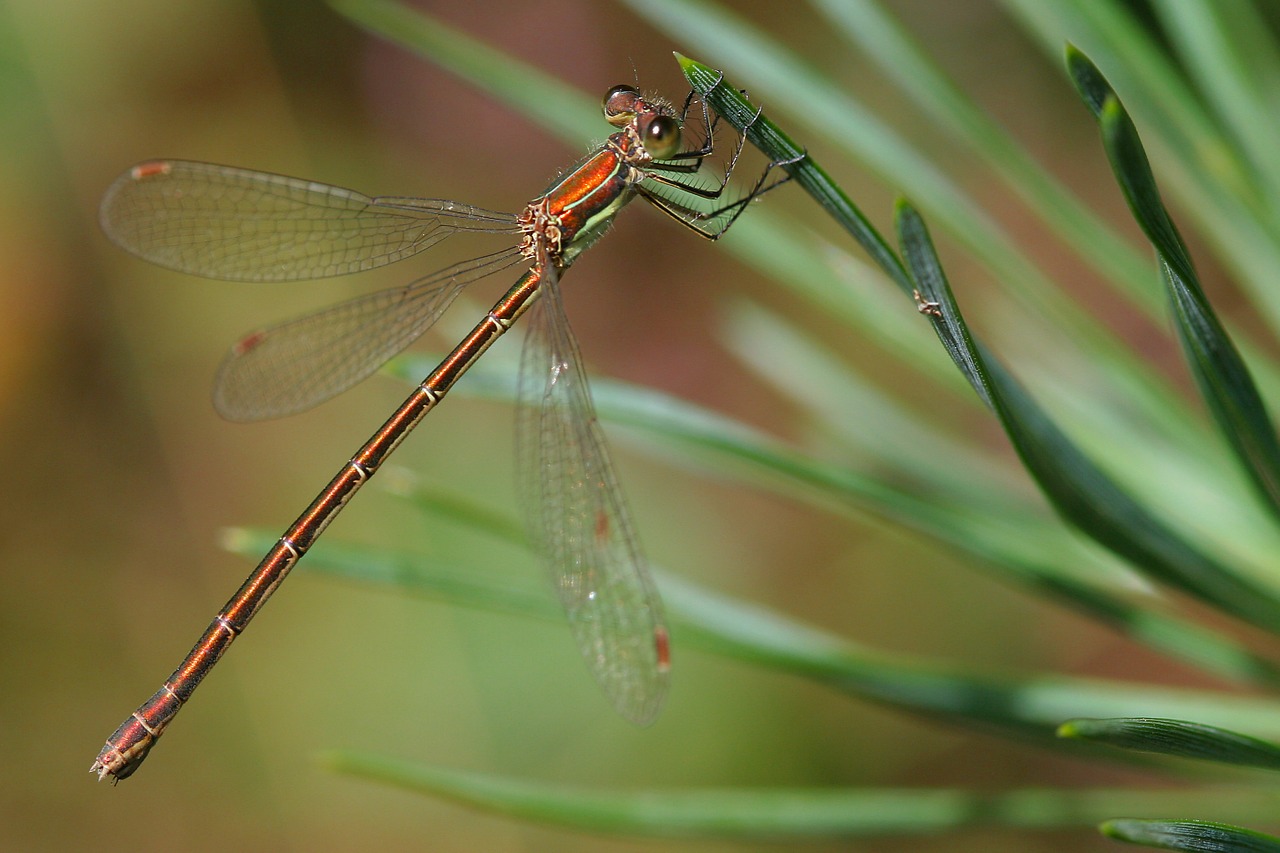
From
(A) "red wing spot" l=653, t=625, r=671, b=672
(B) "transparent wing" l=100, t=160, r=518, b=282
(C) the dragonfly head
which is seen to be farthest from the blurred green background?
(A) "red wing spot" l=653, t=625, r=671, b=672

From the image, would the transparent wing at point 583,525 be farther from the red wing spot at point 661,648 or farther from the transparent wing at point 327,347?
the transparent wing at point 327,347

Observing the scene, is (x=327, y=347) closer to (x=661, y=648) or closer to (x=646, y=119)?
(x=646, y=119)

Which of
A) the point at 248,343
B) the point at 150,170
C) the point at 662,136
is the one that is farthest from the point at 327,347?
the point at 662,136

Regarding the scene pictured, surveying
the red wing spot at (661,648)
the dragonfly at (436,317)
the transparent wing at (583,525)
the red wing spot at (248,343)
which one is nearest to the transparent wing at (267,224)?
the dragonfly at (436,317)

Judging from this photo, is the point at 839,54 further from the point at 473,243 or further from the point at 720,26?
the point at 720,26

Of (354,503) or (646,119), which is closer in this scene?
(646,119)

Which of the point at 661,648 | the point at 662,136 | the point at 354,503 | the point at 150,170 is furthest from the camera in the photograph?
the point at 354,503

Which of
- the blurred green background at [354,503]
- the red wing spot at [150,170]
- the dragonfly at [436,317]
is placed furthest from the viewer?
the blurred green background at [354,503]
